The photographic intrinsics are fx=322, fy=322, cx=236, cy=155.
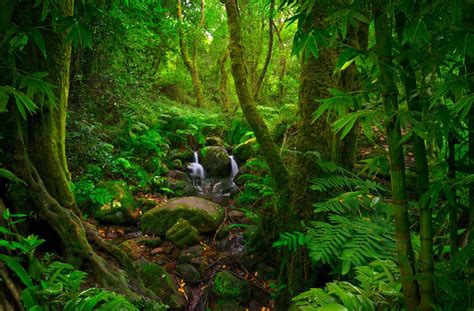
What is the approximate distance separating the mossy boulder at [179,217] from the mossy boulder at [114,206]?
31cm

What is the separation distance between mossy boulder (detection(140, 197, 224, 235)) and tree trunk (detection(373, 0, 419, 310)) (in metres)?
4.45

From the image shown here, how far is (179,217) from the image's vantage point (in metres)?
5.55

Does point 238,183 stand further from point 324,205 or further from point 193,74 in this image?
point 193,74

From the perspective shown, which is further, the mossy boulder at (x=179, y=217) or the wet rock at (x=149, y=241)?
the mossy boulder at (x=179, y=217)

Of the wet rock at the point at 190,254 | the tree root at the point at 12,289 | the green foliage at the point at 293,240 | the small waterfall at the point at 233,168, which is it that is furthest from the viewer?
the small waterfall at the point at 233,168

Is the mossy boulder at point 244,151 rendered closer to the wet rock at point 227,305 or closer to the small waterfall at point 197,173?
the small waterfall at point 197,173

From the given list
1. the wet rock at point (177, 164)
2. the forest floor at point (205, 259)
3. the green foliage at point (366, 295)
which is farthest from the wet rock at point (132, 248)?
the wet rock at point (177, 164)

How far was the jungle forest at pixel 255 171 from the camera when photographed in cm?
124

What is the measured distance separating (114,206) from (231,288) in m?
2.60

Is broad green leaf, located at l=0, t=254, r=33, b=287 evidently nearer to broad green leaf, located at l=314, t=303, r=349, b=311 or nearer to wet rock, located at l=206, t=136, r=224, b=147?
broad green leaf, located at l=314, t=303, r=349, b=311

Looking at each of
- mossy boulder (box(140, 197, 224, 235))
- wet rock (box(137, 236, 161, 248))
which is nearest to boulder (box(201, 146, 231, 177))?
mossy boulder (box(140, 197, 224, 235))

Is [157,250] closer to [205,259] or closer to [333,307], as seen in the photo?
[205,259]

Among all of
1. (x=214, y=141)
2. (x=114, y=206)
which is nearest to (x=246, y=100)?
(x=114, y=206)

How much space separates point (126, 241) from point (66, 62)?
2.81 metres
